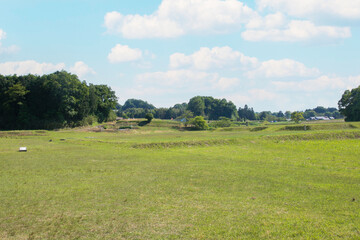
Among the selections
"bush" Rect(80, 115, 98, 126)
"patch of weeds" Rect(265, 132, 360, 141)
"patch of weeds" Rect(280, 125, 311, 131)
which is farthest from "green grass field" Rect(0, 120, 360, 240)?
"bush" Rect(80, 115, 98, 126)

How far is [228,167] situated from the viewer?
25250 mm

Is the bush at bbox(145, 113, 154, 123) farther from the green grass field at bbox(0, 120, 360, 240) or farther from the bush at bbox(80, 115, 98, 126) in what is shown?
the green grass field at bbox(0, 120, 360, 240)

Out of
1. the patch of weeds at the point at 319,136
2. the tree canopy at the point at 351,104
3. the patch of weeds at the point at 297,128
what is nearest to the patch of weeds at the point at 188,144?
the patch of weeds at the point at 319,136

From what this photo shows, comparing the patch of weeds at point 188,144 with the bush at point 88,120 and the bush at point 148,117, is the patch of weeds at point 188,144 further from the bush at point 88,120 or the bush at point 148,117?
the bush at point 148,117

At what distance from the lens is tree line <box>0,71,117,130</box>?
83125mm

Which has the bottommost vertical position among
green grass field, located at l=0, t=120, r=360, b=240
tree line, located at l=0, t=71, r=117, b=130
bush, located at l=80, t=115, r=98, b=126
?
green grass field, located at l=0, t=120, r=360, b=240

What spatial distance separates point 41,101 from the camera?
86.5 metres

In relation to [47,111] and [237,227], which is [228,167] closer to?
[237,227]

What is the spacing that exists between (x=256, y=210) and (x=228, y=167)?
12.4 metres

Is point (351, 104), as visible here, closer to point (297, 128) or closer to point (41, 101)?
point (297, 128)

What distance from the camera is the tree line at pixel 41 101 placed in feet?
273

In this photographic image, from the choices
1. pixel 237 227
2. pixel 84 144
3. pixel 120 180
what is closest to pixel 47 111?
pixel 84 144

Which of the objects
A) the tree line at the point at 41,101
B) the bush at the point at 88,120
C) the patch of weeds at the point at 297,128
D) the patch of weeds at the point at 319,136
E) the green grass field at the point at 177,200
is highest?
the tree line at the point at 41,101

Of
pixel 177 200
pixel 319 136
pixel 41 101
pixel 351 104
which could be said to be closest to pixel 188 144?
pixel 319 136
